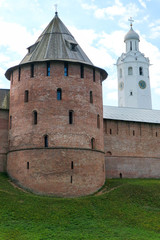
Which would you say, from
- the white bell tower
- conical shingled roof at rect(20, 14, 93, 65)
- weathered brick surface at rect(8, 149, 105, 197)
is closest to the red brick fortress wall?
weathered brick surface at rect(8, 149, 105, 197)

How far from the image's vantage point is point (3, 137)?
28.6 metres

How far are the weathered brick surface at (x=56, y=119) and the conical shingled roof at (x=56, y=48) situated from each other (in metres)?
0.70

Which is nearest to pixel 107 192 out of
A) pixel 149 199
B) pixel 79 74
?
pixel 149 199

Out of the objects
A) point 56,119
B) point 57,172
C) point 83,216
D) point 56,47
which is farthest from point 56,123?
point 83,216

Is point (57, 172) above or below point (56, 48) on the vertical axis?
below

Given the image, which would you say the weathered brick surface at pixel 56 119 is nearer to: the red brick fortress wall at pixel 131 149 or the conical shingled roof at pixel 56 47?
the conical shingled roof at pixel 56 47

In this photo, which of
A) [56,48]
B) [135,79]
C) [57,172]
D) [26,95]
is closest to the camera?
[57,172]

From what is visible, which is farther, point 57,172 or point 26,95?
point 26,95

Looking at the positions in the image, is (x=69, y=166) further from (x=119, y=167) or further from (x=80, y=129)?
(x=119, y=167)

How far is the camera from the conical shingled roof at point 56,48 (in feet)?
89.7

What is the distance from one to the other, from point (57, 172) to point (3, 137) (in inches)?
267

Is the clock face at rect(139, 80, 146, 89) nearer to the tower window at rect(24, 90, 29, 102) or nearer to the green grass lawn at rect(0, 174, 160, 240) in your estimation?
the tower window at rect(24, 90, 29, 102)

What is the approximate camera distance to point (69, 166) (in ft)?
81.7

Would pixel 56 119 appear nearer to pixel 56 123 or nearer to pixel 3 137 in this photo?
pixel 56 123
